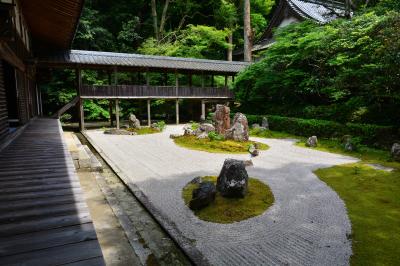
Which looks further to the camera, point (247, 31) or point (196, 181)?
point (247, 31)

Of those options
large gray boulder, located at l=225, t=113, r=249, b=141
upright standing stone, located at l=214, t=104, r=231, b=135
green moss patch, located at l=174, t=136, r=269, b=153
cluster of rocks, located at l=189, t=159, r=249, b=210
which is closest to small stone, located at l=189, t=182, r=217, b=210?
cluster of rocks, located at l=189, t=159, r=249, b=210

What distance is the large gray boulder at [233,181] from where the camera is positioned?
292 inches

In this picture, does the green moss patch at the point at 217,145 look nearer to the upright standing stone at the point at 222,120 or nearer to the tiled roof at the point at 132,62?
the upright standing stone at the point at 222,120

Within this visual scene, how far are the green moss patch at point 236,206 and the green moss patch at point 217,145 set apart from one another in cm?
595

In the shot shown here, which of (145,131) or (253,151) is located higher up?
(253,151)

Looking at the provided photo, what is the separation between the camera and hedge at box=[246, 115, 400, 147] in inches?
544

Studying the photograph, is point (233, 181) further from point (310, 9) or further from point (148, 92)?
point (310, 9)

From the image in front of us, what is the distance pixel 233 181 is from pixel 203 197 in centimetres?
96

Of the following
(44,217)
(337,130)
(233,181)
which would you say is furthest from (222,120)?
(44,217)

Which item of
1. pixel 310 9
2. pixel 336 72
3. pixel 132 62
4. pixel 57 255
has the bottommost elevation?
pixel 57 255

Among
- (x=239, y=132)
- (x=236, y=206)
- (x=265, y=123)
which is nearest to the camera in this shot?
(x=236, y=206)

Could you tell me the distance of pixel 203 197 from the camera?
7004mm

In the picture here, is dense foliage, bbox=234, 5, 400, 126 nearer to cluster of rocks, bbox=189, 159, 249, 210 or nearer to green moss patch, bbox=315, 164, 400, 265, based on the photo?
green moss patch, bbox=315, 164, 400, 265

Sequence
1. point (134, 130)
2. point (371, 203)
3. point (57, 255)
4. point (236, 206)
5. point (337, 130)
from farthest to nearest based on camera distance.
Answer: point (134, 130), point (337, 130), point (371, 203), point (236, 206), point (57, 255)
